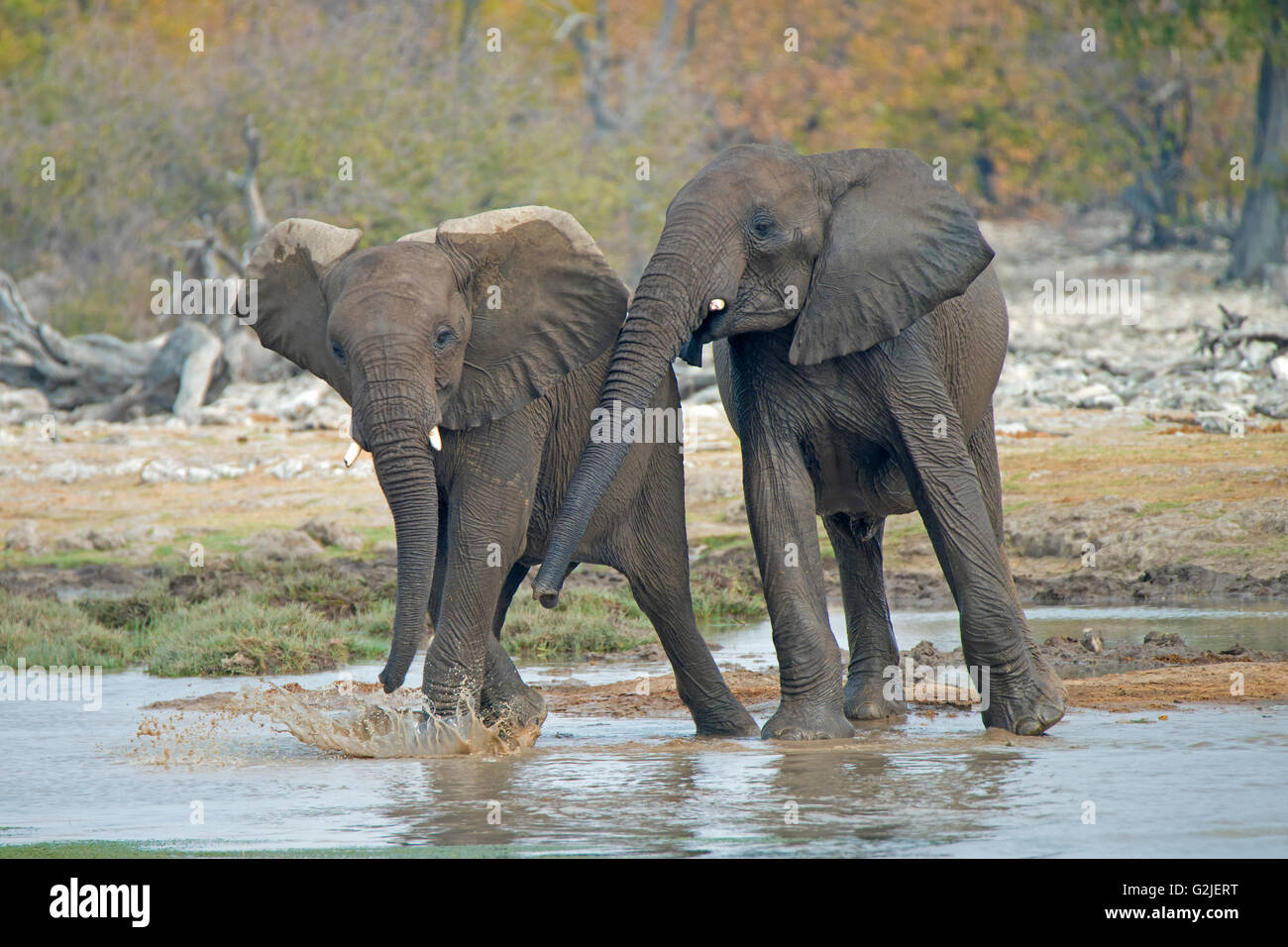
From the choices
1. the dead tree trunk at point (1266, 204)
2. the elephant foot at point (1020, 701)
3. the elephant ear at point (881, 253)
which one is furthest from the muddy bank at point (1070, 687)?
the dead tree trunk at point (1266, 204)

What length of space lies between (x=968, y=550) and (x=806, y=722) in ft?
3.32

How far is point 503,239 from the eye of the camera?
798cm

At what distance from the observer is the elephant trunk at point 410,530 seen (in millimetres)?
7270

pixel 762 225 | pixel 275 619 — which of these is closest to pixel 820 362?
pixel 762 225

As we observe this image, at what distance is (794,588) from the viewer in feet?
26.2

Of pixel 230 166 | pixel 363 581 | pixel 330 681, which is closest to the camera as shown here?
pixel 330 681

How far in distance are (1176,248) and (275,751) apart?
29809mm

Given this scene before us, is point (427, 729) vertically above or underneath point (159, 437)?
underneath
